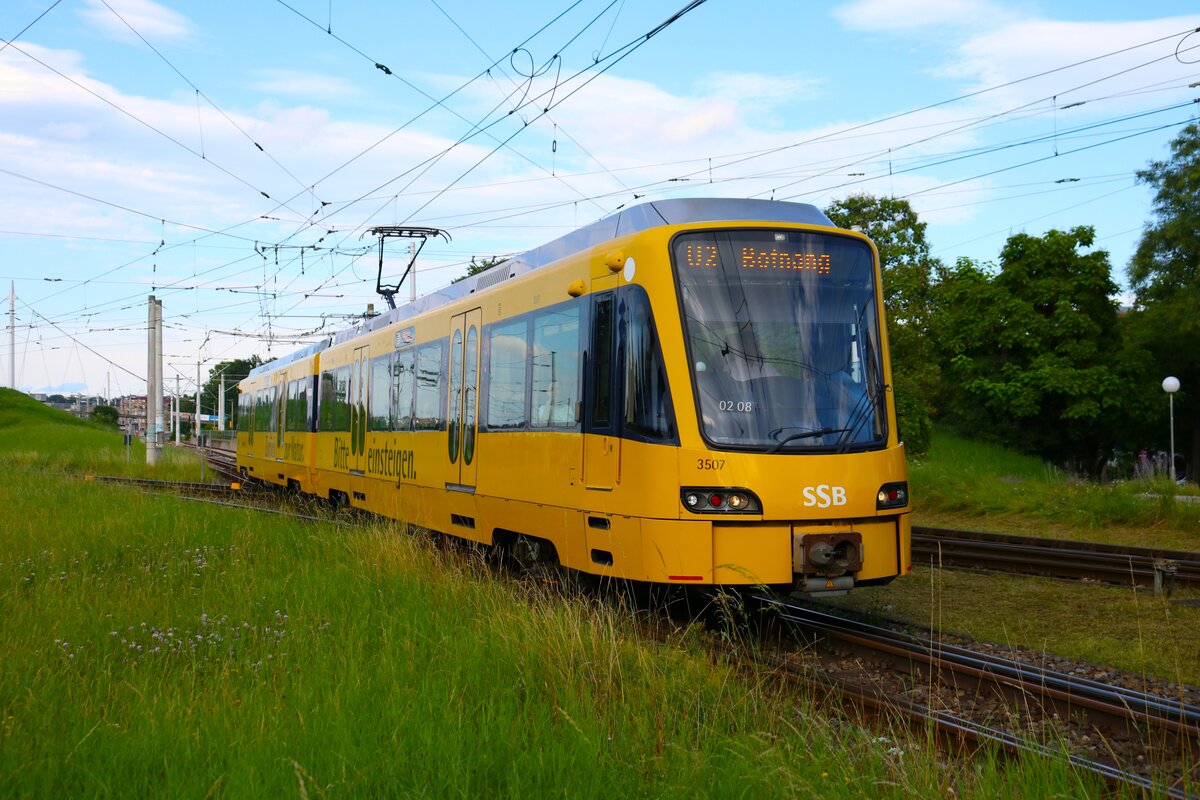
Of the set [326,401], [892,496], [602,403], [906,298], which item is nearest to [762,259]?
[602,403]

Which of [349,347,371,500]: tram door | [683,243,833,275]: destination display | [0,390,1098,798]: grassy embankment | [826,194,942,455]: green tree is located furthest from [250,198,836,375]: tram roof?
[826,194,942,455]: green tree

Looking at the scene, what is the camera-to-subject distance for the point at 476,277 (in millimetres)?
12727

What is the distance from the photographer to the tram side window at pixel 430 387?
42.2 feet

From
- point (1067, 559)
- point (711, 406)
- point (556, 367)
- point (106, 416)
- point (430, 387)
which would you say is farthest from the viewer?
point (106, 416)

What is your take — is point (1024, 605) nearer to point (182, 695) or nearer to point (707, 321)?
point (707, 321)

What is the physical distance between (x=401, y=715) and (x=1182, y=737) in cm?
366

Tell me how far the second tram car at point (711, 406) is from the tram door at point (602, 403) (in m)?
0.02

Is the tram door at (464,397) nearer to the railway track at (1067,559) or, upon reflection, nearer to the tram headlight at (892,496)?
the tram headlight at (892,496)

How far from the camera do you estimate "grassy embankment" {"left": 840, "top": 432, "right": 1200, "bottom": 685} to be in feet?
27.4

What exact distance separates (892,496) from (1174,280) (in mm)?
36456

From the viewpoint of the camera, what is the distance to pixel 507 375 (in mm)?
10828

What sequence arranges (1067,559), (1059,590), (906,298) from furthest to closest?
(906,298) → (1067,559) → (1059,590)

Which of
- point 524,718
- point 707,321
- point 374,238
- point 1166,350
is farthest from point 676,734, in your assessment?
point 1166,350

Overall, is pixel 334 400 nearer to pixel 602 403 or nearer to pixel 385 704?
pixel 602 403
